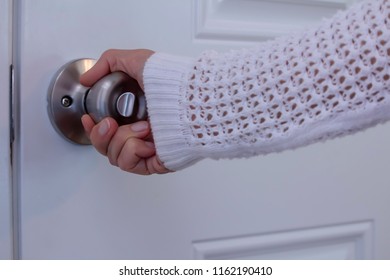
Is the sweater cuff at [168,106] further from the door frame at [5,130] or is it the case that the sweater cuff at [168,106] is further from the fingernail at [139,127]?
the door frame at [5,130]

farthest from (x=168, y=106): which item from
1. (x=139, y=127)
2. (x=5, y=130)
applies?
(x=5, y=130)

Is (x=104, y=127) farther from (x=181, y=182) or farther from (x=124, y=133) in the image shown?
(x=181, y=182)

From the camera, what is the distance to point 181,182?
1.52ft

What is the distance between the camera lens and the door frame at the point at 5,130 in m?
0.38

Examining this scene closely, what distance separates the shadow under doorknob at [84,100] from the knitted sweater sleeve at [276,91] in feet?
0.06

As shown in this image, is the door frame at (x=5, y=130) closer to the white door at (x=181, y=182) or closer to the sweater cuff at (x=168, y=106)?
the white door at (x=181, y=182)

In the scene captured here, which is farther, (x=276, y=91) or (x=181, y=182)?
(x=181, y=182)

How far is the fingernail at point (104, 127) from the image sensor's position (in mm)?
367

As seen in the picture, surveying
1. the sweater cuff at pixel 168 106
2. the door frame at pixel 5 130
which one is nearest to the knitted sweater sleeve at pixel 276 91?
the sweater cuff at pixel 168 106

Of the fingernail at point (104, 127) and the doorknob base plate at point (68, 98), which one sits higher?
the doorknob base plate at point (68, 98)

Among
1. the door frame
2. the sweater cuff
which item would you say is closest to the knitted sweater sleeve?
the sweater cuff

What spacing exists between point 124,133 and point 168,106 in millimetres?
42

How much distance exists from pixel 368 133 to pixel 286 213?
134 millimetres
